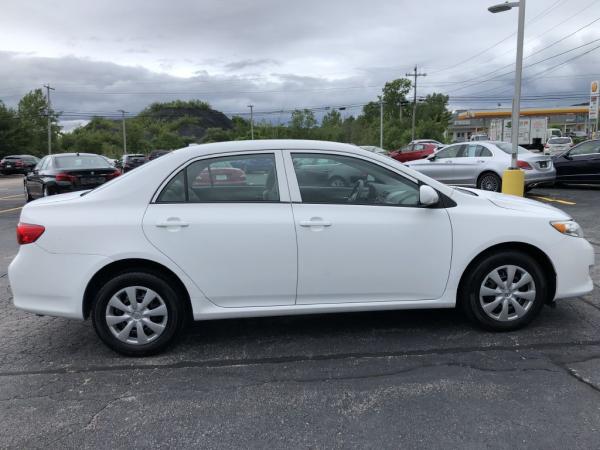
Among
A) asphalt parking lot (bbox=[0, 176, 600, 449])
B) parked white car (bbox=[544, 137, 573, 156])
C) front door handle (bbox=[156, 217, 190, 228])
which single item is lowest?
asphalt parking lot (bbox=[0, 176, 600, 449])

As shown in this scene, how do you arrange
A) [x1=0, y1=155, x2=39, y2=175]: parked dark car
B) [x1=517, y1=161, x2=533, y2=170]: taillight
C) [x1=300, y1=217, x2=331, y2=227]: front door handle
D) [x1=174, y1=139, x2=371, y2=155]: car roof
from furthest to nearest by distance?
[x1=0, y1=155, x2=39, y2=175]: parked dark car → [x1=517, y1=161, x2=533, y2=170]: taillight → [x1=174, y1=139, x2=371, y2=155]: car roof → [x1=300, y1=217, x2=331, y2=227]: front door handle

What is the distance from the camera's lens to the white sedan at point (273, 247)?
3.81 m

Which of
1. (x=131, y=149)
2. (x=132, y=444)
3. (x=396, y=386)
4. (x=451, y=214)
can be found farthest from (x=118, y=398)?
(x=131, y=149)

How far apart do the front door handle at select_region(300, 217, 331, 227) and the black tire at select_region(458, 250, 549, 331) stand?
124 centimetres

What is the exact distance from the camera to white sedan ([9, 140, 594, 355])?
381cm

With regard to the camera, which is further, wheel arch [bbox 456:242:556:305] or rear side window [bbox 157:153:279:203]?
wheel arch [bbox 456:242:556:305]

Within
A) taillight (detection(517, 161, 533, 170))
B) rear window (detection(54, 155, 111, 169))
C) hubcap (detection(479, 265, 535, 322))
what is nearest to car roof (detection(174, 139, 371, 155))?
hubcap (detection(479, 265, 535, 322))

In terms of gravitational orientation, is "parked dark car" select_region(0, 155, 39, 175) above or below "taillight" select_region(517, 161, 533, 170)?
below

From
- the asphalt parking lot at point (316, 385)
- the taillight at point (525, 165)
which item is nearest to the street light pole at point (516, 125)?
the taillight at point (525, 165)

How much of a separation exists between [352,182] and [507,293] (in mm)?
1522

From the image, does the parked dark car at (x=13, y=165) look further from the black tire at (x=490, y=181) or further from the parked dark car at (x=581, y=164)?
the parked dark car at (x=581, y=164)

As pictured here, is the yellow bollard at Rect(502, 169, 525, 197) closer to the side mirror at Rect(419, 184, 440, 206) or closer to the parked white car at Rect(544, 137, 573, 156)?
the side mirror at Rect(419, 184, 440, 206)

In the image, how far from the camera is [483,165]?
44.6ft

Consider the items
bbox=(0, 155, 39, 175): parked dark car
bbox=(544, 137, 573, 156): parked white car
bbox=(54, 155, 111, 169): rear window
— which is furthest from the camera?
bbox=(544, 137, 573, 156): parked white car
